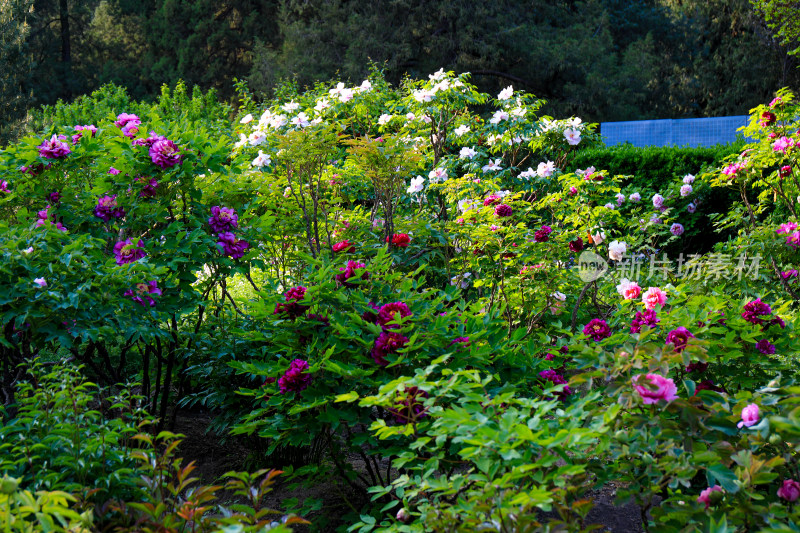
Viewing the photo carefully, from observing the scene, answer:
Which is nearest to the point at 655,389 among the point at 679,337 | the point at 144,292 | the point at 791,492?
the point at 791,492

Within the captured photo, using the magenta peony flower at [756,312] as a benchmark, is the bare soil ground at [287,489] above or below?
below

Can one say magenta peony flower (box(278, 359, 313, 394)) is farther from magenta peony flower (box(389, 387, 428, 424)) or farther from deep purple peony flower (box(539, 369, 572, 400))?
deep purple peony flower (box(539, 369, 572, 400))

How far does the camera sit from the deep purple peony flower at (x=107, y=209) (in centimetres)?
313

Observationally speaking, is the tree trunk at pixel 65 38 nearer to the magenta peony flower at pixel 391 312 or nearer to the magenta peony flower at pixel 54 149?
the magenta peony flower at pixel 54 149

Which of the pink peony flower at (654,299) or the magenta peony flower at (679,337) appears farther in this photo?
the pink peony flower at (654,299)

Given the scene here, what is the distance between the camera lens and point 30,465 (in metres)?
1.87

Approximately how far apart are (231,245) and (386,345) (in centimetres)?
128

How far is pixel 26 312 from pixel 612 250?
2.70m

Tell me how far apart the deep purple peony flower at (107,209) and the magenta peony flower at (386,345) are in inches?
63.3

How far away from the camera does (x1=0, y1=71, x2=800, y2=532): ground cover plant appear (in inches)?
64.9

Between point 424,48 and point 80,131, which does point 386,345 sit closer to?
point 80,131

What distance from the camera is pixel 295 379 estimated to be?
2.27m

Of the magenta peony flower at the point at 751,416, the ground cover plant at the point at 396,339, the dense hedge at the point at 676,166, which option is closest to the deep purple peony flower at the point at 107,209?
the ground cover plant at the point at 396,339

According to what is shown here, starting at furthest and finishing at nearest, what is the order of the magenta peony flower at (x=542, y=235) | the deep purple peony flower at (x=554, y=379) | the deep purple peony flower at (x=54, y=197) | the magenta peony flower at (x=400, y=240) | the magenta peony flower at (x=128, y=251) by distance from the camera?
the magenta peony flower at (x=542, y=235), the magenta peony flower at (x=400, y=240), the deep purple peony flower at (x=54, y=197), the magenta peony flower at (x=128, y=251), the deep purple peony flower at (x=554, y=379)
